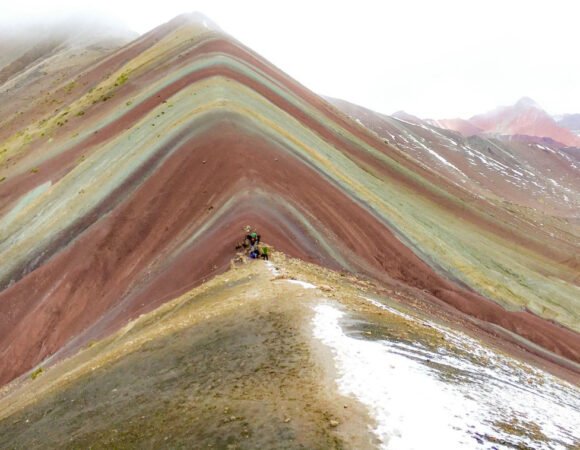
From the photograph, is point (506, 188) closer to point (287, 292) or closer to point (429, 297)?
point (429, 297)

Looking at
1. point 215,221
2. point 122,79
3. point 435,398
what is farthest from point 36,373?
point 122,79

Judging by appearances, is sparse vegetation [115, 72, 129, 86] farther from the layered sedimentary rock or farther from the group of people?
the group of people

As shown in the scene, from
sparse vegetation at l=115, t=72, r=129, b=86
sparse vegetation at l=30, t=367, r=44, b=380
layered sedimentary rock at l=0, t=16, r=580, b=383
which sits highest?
sparse vegetation at l=115, t=72, r=129, b=86

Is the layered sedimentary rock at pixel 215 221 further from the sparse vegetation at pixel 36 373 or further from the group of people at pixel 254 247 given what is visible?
the sparse vegetation at pixel 36 373

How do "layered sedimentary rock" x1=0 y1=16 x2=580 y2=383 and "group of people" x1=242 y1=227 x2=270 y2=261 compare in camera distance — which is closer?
"group of people" x1=242 y1=227 x2=270 y2=261

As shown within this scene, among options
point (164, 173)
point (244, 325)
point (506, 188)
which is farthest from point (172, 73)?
point (506, 188)

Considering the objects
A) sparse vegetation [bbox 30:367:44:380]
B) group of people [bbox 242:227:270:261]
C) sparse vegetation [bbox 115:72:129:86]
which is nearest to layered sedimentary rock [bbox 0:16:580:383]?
group of people [bbox 242:227:270:261]
